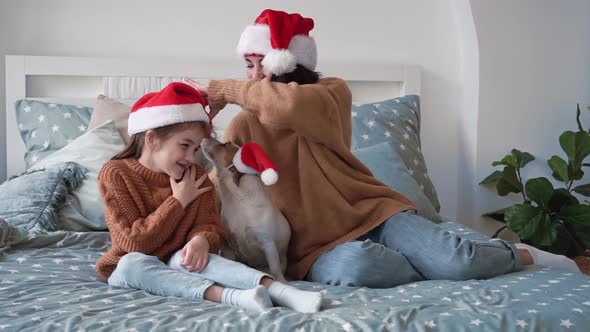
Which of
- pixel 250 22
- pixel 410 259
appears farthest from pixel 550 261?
pixel 250 22

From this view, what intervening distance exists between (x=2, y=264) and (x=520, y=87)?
7.31ft

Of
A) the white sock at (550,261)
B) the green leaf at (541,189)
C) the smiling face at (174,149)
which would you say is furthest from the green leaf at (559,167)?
the smiling face at (174,149)

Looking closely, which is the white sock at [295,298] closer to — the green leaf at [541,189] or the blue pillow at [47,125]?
the blue pillow at [47,125]

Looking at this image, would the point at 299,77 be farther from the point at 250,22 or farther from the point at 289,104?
the point at 250,22

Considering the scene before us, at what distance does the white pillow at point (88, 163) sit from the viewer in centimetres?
225

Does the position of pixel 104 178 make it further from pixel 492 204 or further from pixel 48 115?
pixel 492 204

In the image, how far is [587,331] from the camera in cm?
132

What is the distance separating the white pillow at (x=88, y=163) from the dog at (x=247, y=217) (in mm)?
645

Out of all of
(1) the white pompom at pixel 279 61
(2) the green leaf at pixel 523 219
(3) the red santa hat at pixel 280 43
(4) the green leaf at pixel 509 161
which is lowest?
(2) the green leaf at pixel 523 219

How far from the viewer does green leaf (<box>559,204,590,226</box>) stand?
2.77m

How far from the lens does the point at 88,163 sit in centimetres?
235

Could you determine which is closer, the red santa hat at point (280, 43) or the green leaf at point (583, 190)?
the red santa hat at point (280, 43)

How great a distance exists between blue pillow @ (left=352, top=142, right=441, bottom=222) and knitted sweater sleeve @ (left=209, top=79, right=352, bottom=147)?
1.86ft

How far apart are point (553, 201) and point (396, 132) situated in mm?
747
